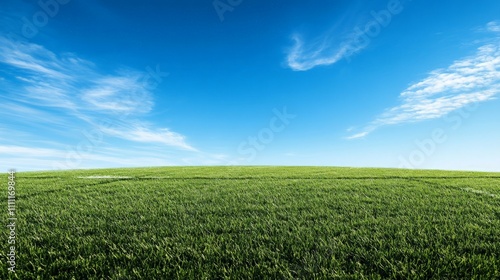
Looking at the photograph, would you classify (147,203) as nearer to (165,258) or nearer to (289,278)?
(165,258)

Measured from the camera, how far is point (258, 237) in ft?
9.09

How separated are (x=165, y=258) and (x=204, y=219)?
1036 mm

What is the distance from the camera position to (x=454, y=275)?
6.86 ft

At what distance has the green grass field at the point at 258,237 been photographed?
2199 mm

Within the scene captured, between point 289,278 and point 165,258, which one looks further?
point 165,258

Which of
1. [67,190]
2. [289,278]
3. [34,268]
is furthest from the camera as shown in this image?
[67,190]

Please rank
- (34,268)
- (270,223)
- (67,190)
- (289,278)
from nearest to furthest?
(289,278) < (34,268) < (270,223) < (67,190)

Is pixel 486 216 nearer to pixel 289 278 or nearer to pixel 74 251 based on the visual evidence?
pixel 289 278

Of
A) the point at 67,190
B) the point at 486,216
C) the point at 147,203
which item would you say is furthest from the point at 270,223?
the point at 67,190

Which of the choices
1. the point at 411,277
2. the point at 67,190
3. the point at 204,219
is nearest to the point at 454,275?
the point at 411,277

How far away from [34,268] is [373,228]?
3000 mm

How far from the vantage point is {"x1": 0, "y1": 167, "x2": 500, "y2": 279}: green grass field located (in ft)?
7.22

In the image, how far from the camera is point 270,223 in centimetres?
322

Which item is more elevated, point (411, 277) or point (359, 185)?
point (359, 185)
